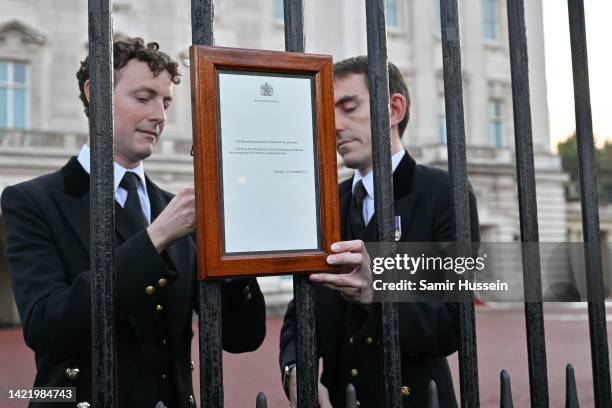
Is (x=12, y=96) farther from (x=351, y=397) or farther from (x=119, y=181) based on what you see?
(x=351, y=397)

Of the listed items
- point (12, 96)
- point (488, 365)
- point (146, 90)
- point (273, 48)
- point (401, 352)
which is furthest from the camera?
point (273, 48)

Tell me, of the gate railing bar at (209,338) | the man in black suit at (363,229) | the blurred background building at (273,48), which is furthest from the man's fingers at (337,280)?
the blurred background building at (273,48)

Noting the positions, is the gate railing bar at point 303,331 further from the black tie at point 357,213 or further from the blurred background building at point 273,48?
the blurred background building at point 273,48

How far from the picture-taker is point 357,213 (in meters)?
1.91

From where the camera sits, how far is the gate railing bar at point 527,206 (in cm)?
140

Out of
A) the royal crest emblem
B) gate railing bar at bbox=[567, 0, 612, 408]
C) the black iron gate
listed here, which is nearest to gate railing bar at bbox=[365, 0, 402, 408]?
the black iron gate

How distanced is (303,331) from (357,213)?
27.9 inches

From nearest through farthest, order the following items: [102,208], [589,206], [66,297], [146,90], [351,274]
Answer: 1. [102,208]
2. [351,274]
3. [66,297]
4. [589,206]
5. [146,90]

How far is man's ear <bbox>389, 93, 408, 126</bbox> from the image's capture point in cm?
201

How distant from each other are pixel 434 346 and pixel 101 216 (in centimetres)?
79

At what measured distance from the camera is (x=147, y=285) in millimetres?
1302

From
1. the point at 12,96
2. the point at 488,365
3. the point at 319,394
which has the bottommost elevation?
the point at 488,365

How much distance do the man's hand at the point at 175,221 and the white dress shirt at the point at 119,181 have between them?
586 millimetres

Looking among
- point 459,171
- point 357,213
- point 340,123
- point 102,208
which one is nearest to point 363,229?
point 357,213
